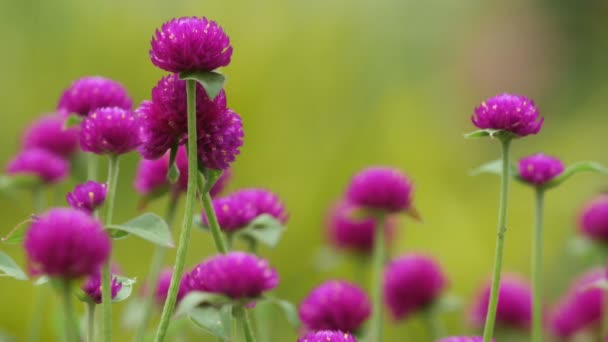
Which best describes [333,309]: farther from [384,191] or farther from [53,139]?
[53,139]

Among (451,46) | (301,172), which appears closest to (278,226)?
(301,172)

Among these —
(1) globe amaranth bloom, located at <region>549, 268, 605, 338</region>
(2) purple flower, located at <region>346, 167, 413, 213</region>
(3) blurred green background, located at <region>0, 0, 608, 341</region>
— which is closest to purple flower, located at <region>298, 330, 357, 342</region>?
(2) purple flower, located at <region>346, 167, 413, 213</region>

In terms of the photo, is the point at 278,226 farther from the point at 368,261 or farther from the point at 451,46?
the point at 451,46

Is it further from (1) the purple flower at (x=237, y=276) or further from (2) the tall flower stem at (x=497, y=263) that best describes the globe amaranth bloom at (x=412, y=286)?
(1) the purple flower at (x=237, y=276)

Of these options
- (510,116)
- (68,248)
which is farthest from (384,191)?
(68,248)

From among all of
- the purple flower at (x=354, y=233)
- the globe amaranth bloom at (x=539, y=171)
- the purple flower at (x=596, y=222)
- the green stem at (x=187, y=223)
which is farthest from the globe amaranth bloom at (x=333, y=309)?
the purple flower at (x=354, y=233)

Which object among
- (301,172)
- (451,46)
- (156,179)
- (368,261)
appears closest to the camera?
(156,179)
